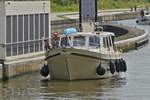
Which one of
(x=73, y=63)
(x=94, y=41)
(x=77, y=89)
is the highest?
(x=94, y=41)

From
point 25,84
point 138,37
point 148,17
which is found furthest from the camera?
point 148,17

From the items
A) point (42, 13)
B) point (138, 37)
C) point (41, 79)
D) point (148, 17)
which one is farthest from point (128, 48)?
point (148, 17)

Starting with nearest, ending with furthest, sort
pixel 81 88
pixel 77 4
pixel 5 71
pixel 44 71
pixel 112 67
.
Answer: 1. pixel 81 88
2. pixel 5 71
3. pixel 44 71
4. pixel 112 67
5. pixel 77 4

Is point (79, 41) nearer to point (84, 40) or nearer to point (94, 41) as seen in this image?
point (84, 40)

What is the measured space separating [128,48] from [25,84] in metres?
29.3

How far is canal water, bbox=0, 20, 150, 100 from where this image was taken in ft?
107

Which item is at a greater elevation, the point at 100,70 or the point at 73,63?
A: the point at 73,63

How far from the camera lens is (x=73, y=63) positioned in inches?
1479

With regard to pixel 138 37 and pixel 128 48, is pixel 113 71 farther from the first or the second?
pixel 138 37

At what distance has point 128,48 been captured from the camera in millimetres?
65125

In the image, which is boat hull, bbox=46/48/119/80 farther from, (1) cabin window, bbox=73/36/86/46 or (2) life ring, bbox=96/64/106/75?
(1) cabin window, bbox=73/36/86/46

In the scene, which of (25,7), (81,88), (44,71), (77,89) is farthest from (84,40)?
(25,7)

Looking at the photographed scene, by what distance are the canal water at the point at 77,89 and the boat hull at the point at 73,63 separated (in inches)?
16.6

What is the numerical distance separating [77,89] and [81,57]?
2588 millimetres
